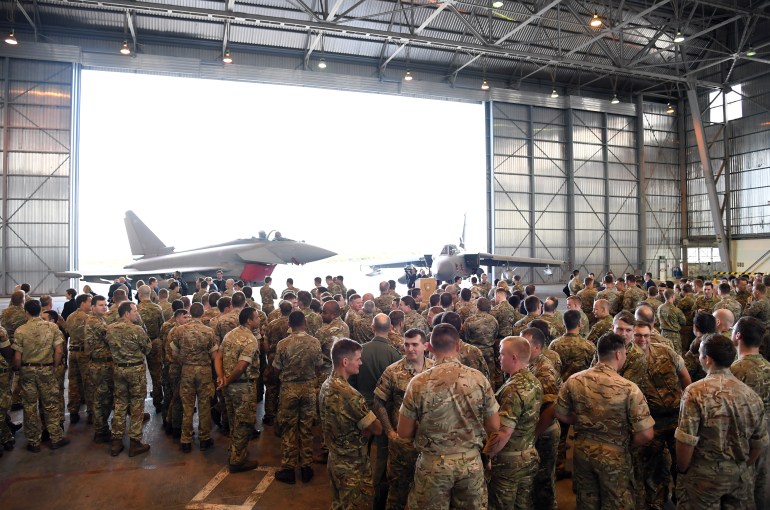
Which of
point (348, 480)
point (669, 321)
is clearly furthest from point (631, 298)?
point (348, 480)

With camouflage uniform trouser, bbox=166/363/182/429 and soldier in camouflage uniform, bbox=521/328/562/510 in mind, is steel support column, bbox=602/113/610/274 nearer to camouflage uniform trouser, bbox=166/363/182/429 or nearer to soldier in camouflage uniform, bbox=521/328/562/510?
soldier in camouflage uniform, bbox=521/328/562/510

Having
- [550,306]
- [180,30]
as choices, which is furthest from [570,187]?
[550,306]

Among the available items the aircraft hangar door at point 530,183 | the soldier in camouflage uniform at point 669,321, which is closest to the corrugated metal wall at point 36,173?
the aircraft hangar door at point 530,183

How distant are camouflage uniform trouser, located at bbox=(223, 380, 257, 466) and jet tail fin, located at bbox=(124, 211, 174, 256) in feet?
53.5

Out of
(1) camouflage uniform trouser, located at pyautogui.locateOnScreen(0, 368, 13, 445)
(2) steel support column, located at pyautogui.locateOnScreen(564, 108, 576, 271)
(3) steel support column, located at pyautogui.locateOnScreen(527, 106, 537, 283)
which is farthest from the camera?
(2) steel support column, located at pyautogui.locateOnScreen(564, 108, 576, 271)

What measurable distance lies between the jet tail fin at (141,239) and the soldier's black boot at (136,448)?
15.5m

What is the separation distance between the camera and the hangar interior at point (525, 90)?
2066 centimetres

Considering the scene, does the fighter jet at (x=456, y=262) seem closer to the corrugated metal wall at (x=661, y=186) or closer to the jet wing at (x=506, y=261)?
the jet wing at (x=506, y=261)

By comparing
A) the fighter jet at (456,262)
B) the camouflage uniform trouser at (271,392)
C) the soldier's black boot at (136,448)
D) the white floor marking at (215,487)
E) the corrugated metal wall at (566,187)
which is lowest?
the white floor marking at (215,487)

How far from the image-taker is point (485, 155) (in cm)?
2833

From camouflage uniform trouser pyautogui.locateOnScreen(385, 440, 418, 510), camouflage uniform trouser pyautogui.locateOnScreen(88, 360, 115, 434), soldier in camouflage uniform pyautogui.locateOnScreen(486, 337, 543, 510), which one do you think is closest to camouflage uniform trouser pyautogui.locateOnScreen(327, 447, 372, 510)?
camouflage uniform trouser pyautogui.locateOnScreen(385, 440, 418, 510)

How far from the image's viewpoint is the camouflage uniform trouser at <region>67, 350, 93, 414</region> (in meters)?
6.89

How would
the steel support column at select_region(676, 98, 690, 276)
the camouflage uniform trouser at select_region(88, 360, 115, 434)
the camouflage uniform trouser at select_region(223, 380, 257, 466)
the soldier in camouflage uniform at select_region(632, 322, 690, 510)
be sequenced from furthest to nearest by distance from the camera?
the steel support column at select_region(676, 98, 690, 276)
the camouflage uniform trouser at select_region(88, 360, 115, 434)
the camouflage uniform trouser at select_region(223, 380, 257, 466)
the soldier in camouflage uniform at select_region(632, 322, 690, 510)

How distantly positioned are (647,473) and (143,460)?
5.29 m
